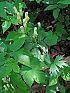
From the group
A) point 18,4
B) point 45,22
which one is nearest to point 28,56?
point 18,4

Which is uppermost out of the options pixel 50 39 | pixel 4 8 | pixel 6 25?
pixel 4 8

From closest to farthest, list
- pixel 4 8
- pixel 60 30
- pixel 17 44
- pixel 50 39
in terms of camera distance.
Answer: pixel 17 44 < pixel 50 39 < pixel 4 8 < pixel 60 30

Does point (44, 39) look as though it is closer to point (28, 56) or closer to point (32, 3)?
point (28, 56)

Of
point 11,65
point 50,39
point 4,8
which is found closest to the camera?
point 11,65

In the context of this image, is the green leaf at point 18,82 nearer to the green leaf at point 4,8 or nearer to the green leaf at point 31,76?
the green leaf at point 31,76

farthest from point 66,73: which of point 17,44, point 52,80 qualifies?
point 17,44

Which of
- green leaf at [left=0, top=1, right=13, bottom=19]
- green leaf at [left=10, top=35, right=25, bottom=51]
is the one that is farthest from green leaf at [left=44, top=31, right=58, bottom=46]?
green leaf at [left=0, top=1, right=13, bottom=19]

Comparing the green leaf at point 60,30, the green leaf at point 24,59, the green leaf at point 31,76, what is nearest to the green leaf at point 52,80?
the green leaf at point 31,76

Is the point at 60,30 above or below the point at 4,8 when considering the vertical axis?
below

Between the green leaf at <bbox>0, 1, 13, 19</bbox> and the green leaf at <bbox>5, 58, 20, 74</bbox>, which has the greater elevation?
the green leaf at <bbox>0, 1, 13, 19</bbox>

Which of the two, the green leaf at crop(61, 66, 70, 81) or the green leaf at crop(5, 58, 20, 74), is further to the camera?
the green leaf at crop(61, 66, 70, 81)

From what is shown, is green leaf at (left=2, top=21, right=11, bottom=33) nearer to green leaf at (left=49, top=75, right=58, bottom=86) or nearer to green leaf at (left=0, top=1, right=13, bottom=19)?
green leaf at (left=0, top=1, right=13, bottom=19)

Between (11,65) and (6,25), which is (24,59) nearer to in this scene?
(11,65)

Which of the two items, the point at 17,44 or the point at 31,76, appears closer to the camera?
the point at 31,76
